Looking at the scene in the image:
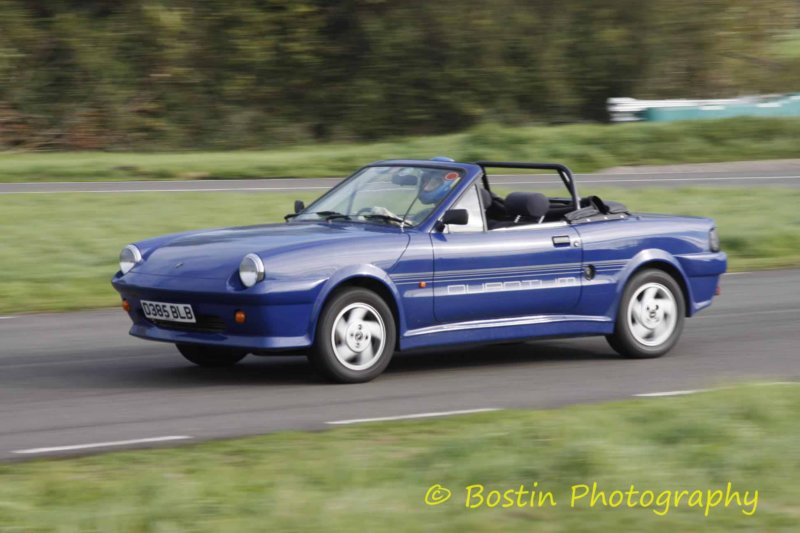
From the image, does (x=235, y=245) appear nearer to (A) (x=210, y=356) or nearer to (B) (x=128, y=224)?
(A) (x=210, y=356)

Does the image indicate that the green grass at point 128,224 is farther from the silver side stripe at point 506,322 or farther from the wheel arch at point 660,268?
the wheel arch at point 660,268

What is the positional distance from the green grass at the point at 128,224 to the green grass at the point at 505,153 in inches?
236

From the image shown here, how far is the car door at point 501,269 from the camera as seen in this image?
28.1 feet

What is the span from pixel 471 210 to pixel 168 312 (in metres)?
2.18

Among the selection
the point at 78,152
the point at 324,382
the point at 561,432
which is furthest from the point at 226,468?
the point at 78,152

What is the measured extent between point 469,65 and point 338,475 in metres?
32.5

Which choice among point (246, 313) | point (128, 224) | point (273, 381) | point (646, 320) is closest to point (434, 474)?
point (246, 313)

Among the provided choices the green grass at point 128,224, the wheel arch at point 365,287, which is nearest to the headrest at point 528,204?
the wheel arch at point 365,287

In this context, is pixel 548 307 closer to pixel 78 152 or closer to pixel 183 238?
pixel 183 238

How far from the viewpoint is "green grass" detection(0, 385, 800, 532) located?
4852 mm

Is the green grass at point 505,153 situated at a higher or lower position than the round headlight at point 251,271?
higher

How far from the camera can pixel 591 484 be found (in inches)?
208

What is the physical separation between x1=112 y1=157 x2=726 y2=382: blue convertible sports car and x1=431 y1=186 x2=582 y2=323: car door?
0.03 ft

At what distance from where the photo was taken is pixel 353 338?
8.12 meters
